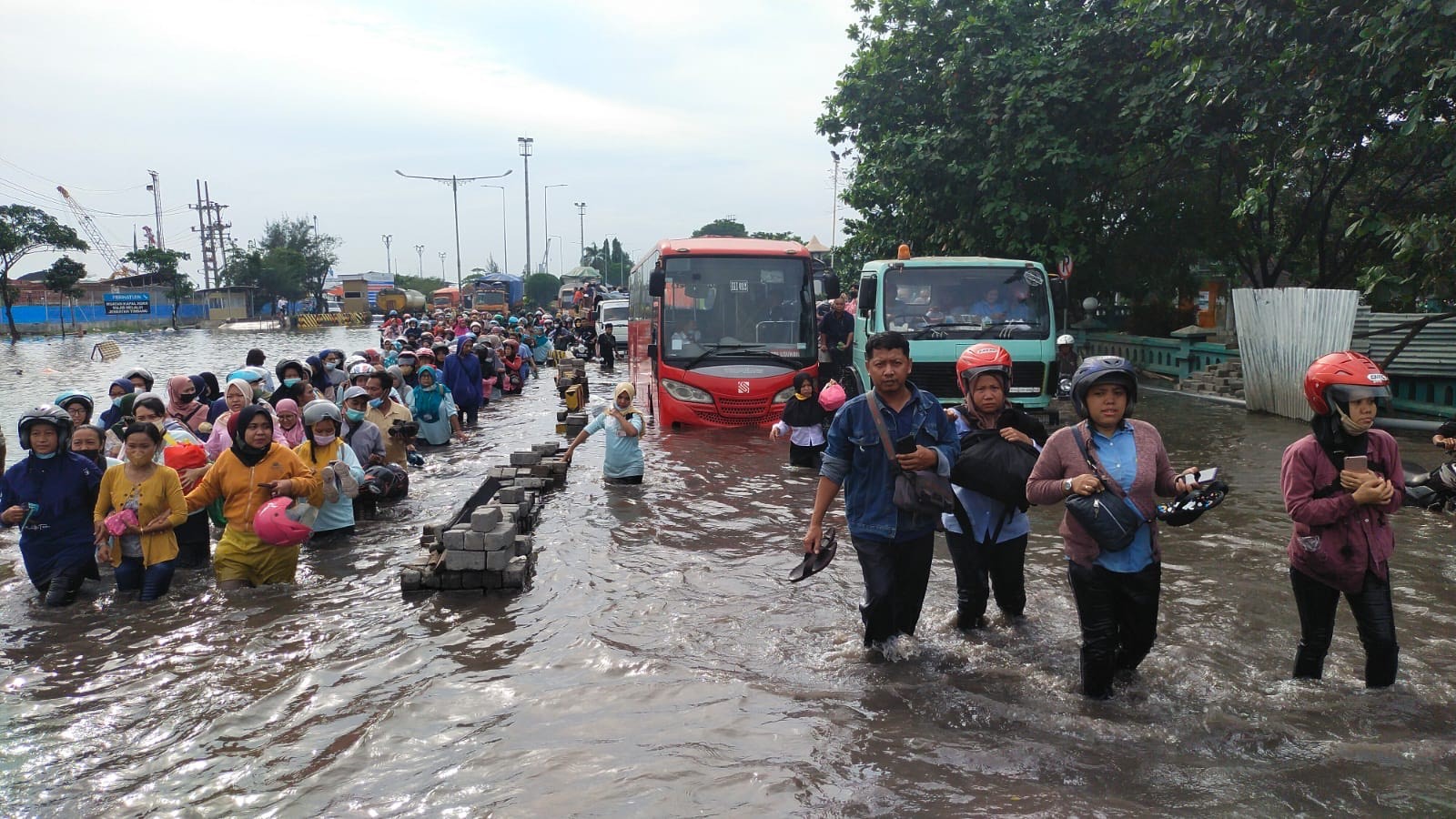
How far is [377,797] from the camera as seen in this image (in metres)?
4.16

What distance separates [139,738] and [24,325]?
2173 inches

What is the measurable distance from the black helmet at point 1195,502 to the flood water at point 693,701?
972 millimetres

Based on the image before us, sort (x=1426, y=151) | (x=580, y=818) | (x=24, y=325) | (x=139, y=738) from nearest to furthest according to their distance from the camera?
(x=580, y=818) < (x=139, y=738) < (x=1426, y=151) < (x=24, y=325)

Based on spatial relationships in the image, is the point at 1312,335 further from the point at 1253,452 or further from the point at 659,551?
the point at 659,551

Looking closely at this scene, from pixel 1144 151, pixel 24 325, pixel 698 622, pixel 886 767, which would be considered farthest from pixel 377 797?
pixel 24 325

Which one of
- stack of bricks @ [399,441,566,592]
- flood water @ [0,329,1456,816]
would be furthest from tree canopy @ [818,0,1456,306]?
stack of bricks @ [399,441,566,592]

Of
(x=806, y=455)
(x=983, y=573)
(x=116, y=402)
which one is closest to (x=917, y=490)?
(x=983, y=573)

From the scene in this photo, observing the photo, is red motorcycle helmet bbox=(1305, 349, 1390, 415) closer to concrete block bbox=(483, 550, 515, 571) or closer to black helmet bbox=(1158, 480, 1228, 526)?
black helmet bbox=(1158, 480, 1228, 526)

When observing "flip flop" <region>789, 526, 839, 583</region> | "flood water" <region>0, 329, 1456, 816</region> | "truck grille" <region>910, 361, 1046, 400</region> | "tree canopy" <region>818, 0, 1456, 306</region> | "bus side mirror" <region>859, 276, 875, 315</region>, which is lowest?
"flood water" <region>0, 329, 1456, 816</region>

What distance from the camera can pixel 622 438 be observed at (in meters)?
10.5

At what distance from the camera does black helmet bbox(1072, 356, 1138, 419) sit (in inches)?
171

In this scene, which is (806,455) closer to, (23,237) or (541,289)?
(23,237)

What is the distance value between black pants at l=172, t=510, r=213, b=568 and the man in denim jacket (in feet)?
16.2

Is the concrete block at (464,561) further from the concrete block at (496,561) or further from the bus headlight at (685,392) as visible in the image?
the bus headlight at (685,392)
